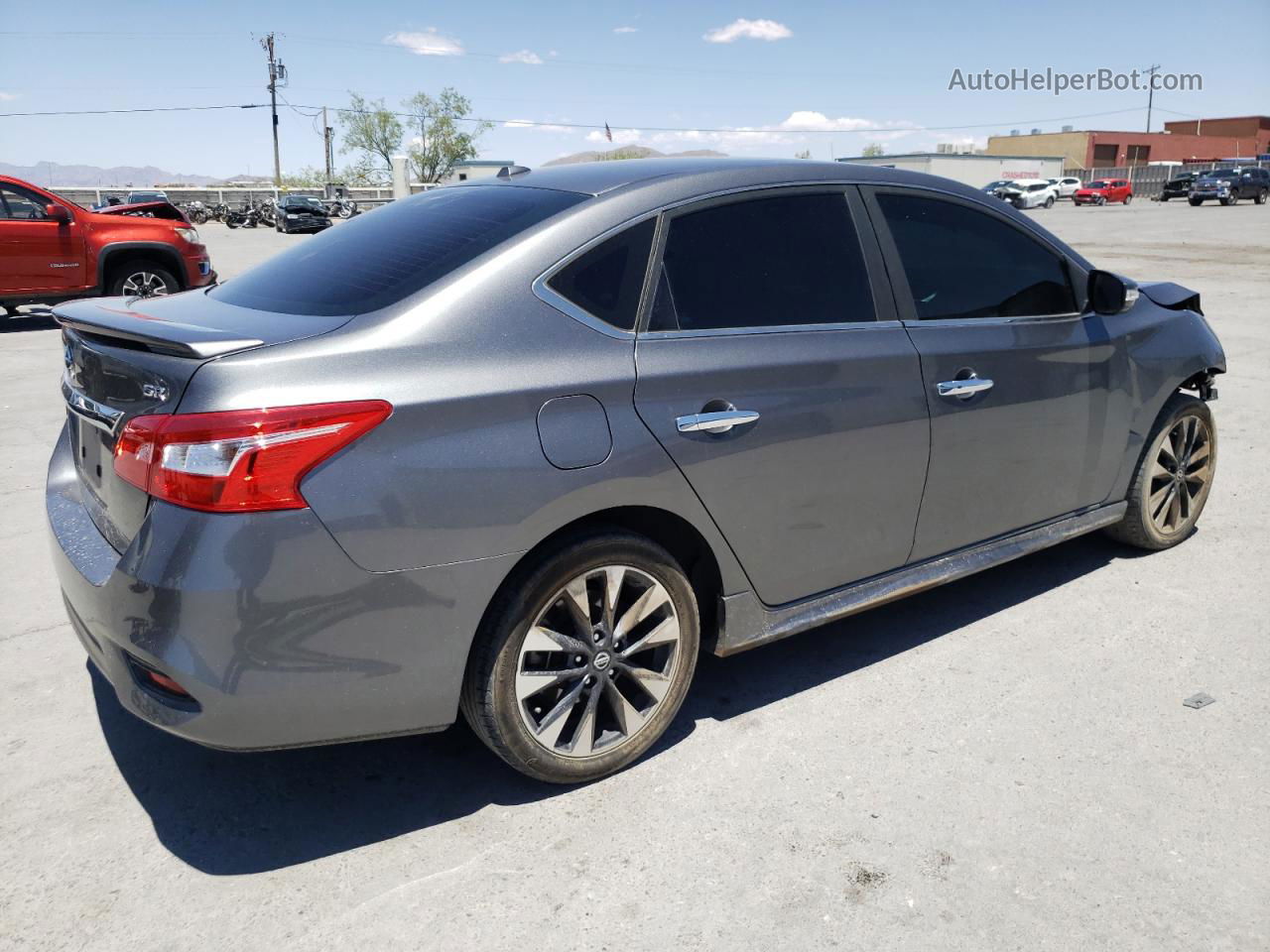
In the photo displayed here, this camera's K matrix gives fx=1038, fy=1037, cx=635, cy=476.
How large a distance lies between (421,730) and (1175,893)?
6.29 feet

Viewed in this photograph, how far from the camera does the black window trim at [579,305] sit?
2775mm

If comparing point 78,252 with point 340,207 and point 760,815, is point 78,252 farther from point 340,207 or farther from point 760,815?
point 340,207

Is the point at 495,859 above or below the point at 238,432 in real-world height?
below

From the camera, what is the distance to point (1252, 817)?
9.34ft

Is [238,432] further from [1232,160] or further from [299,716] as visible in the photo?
[1232,160]

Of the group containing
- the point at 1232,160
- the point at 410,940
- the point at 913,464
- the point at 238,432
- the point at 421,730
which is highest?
the point at 1232,160

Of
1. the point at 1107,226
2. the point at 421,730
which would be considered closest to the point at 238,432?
the point at 421,730

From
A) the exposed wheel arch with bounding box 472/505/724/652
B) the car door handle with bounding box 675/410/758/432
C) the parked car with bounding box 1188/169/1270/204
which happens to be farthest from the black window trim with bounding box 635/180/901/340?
the parked car with bounding box 1188/169/1270/204

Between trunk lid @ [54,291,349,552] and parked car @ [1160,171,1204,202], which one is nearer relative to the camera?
trunk lid @ [54,291,349,552]

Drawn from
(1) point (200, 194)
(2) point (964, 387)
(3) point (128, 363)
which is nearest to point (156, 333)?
Result: (3) point (128, 363)

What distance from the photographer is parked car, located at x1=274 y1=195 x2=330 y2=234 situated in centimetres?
4131

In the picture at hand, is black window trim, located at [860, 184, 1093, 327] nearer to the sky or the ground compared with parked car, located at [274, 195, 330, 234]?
nearer to the ground

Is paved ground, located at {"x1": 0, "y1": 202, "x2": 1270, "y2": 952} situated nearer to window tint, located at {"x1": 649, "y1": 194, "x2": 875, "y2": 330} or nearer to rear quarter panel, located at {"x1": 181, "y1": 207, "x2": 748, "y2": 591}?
rear quarter panel, located at {"x1": 181, "y1": 207, "x2": 748, "y2": 591}

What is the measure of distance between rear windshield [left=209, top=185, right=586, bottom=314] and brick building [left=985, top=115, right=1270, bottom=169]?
10625 cm
